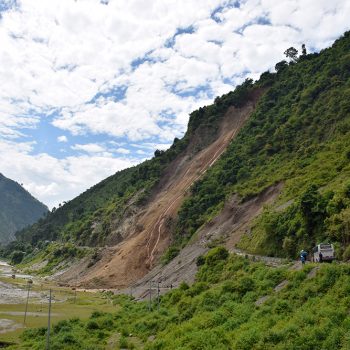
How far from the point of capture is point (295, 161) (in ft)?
203

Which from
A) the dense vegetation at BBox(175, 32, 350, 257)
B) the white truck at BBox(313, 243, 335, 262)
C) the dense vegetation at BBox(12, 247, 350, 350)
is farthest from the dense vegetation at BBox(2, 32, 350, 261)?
the dense vegetation at BBox(12, 247, 350, 350)

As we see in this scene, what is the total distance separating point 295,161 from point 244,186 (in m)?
8.96

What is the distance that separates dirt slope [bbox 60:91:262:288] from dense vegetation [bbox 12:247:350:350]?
34.8m

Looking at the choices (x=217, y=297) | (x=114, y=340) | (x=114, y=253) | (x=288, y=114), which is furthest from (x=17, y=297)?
(x=288, y=114)

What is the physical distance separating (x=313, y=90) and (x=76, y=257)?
69.5 m

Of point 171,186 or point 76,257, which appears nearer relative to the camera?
point 171,186

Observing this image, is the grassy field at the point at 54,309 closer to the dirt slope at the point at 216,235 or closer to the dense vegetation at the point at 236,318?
the dense vegetation at the point at 236,318

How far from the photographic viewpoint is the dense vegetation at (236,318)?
59.5ft

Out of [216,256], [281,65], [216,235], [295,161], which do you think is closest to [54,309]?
[216,256]

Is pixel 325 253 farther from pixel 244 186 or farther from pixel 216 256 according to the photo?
pixel 244 186

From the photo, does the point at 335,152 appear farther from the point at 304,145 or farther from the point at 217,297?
the point at 217,297

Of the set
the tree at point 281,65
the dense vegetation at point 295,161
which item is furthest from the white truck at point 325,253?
the tree at point 281,65

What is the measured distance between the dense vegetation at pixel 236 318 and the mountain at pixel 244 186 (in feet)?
18.3

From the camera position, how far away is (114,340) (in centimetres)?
3334
